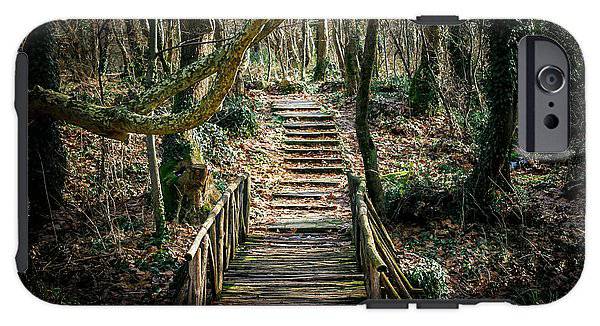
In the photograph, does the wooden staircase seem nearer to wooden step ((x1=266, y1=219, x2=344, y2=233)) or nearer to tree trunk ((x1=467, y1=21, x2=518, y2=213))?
wooden step ((x1=266, y1=219, x2=344, y2=233))

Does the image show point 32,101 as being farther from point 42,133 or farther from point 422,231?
point 422,231

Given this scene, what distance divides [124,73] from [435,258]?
238 cm

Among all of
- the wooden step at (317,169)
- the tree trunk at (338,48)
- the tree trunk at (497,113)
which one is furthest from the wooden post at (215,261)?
the tree trunk at (497,113)

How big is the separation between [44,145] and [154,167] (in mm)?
733

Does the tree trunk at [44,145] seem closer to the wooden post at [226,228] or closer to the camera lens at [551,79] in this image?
the wooden post at [226,228]

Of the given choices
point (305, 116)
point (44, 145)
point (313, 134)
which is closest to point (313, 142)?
point (313, 134)

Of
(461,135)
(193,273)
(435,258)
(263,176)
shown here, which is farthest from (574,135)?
(193,273)

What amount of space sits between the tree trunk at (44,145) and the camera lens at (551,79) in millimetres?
3188

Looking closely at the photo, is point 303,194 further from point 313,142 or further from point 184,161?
point 184,161

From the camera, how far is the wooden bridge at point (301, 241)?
7605 millimetres

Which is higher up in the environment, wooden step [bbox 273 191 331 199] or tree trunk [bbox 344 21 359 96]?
tree trunk [bbox 344 21 359 96]

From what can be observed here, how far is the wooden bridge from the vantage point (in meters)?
7.61

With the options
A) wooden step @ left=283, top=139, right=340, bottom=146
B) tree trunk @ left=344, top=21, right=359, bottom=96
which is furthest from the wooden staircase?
tree trunk @ left=344, top=21, right=359, bottom=96

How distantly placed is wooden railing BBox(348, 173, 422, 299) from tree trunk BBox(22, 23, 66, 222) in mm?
1940
